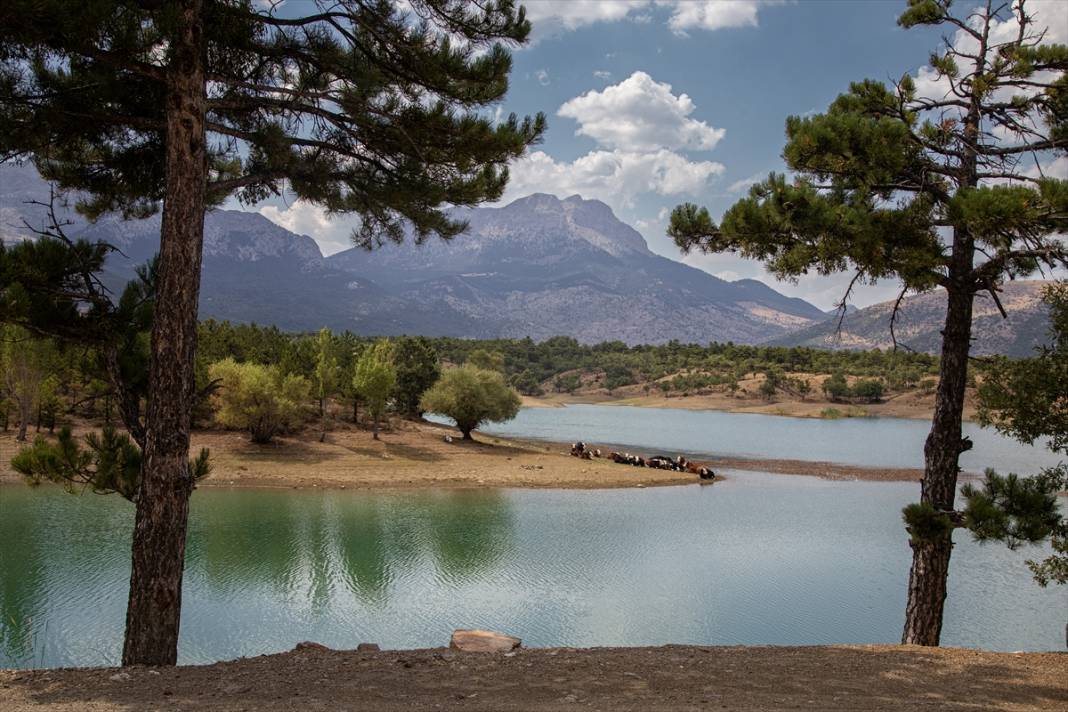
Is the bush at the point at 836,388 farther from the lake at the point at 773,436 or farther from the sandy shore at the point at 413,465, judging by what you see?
the sandy shore at the point at 413,465

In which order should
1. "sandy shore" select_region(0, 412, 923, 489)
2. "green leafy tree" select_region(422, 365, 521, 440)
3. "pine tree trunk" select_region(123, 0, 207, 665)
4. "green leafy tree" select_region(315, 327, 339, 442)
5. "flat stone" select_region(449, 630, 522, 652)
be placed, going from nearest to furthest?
"pine tree trunk" select_region(123, 0, 207, 665) → "flat stone" select_region(449, 630, 522, 652) → "sandy shore" select_region(0, 412, 923, 489) → "green leafy tree" select_region(315, 327, 339, 442) → "green leafy tree" select_region(422, 365, 521, 440)

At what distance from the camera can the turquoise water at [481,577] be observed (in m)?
13.7

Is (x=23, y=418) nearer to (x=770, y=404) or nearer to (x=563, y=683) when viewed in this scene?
(x=563, y=683)

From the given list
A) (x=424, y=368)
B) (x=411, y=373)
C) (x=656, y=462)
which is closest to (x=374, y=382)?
(x=411, y=373)

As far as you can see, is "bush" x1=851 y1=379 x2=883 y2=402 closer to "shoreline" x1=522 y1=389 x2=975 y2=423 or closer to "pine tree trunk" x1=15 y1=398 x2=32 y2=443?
"shoreline" x1=522 y1=389 x2=975 y2=423

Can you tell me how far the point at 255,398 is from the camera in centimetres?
3434

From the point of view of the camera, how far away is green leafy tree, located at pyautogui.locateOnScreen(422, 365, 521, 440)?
43.5 m

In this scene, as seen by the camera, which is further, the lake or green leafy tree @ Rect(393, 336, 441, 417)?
green leafy tree @ Rect(393, 336, 441, 417)

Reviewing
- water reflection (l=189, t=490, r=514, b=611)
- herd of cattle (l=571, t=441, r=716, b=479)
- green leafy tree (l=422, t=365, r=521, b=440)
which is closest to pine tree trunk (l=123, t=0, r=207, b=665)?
water reflection (l=189, t=490, r=514, b=611)

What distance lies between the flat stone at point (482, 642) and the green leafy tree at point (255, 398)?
27.7m

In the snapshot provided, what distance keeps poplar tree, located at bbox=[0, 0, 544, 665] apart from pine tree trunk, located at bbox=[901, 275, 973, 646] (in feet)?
18.1

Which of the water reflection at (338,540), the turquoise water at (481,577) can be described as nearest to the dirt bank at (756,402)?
the turquoise water at (481,577)

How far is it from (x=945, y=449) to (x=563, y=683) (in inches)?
212

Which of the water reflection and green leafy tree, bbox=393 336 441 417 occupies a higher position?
green leafy tree, bbox=393 336 441 417
